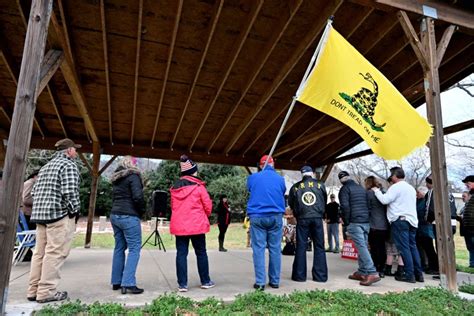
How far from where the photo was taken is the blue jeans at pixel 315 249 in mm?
4621

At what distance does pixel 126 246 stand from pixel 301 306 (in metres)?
2.16

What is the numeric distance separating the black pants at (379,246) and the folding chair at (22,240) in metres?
5.84

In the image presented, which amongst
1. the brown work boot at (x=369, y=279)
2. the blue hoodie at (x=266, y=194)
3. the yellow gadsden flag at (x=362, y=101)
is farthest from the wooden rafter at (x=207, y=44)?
the brown work boot at (x=369, y=279)

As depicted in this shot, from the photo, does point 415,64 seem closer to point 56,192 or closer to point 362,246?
point 362,246

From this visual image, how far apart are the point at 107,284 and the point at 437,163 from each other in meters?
4.73

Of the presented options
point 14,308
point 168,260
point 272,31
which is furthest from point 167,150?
point 14,308

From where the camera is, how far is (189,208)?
3.87 m

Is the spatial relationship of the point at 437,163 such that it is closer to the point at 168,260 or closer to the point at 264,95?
the point at 264,95

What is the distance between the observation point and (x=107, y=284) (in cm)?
414

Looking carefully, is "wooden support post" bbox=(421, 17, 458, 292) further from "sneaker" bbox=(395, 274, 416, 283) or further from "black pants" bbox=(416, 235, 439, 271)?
"black pants" bbox=(416, 235, 439, 271)

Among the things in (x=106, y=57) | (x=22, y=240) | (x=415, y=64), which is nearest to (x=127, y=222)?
(x=22, y=240)

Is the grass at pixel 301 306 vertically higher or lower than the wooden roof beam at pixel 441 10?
lower

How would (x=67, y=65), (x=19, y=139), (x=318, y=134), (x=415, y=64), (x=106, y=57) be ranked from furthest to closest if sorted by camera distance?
(x=318, y=134), (x=415, y=64), (x=106, y=57), (x=67, y=65), (x=19, y=139)

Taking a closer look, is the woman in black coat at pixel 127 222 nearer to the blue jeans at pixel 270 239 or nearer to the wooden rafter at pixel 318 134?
the blue jeans at pixel 270 239
